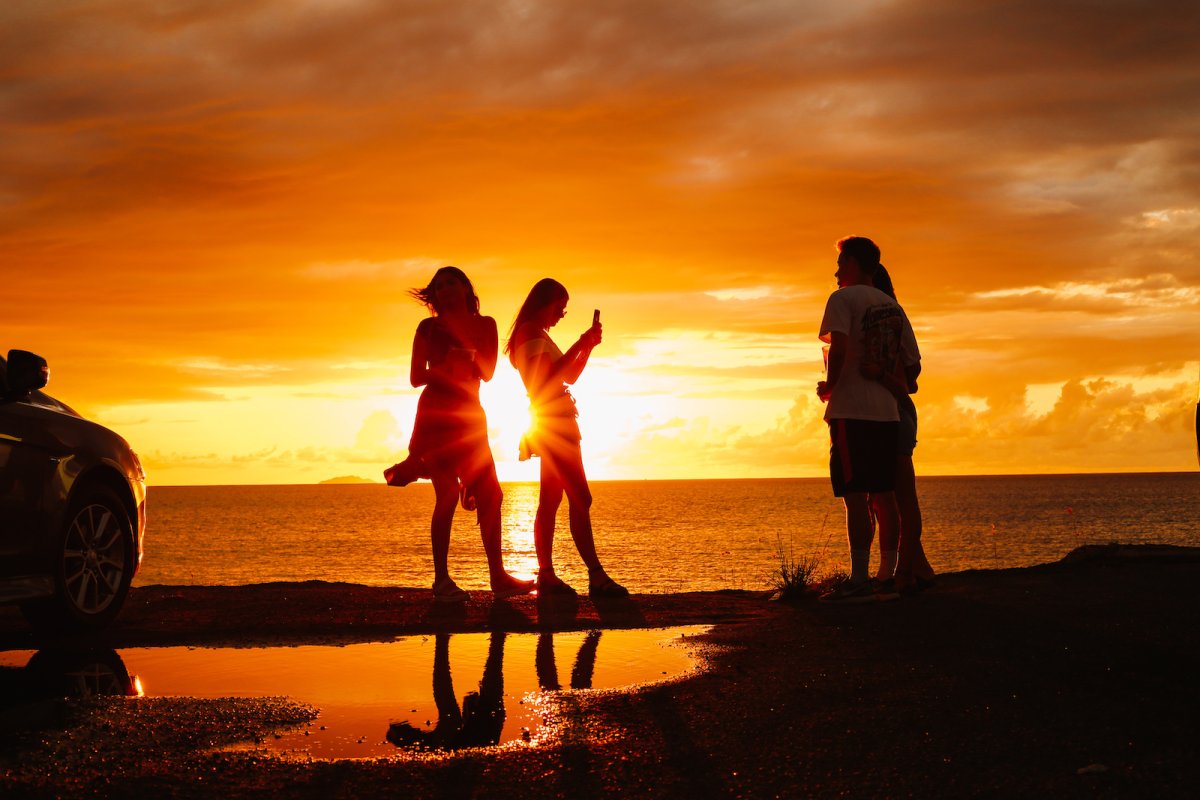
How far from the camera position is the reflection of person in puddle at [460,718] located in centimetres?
382

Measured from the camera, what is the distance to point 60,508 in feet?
20.7

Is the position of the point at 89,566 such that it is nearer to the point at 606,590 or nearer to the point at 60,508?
the point at 60,508

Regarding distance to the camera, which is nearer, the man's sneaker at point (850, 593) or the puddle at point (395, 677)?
the puddle at point (395, 677)

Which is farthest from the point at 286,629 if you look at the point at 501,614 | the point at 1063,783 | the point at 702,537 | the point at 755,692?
the point at 702,537

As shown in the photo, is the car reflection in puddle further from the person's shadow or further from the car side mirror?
the car side mirror

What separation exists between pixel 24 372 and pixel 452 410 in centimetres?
288

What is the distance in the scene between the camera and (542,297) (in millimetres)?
8125

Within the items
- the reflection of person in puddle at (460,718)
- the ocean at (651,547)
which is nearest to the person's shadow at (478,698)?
the reflection of person in puddle at (460,718)

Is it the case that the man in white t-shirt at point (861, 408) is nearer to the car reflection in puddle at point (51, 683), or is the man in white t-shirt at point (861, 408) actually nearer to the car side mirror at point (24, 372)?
the car reflection in puddle at point (51, 683)

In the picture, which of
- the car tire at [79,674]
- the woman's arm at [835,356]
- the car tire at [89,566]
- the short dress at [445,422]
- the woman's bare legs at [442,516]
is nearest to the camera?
the car tire at [79,674]

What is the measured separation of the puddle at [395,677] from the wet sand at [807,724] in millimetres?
200

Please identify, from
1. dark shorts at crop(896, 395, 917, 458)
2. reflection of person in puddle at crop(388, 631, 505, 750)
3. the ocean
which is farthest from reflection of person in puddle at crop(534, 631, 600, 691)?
the ocean

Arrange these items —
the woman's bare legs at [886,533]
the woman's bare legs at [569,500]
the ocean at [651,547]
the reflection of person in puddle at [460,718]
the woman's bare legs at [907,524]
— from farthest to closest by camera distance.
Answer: the ocean at [651,547] < the woman's bare legs at [569,500] < the woman's bare legs at [907,524] < the woman's bare legs at [886,533] < the reflection of person in puddle at [460,718]

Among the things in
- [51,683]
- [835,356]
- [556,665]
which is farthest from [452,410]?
[51,683]
